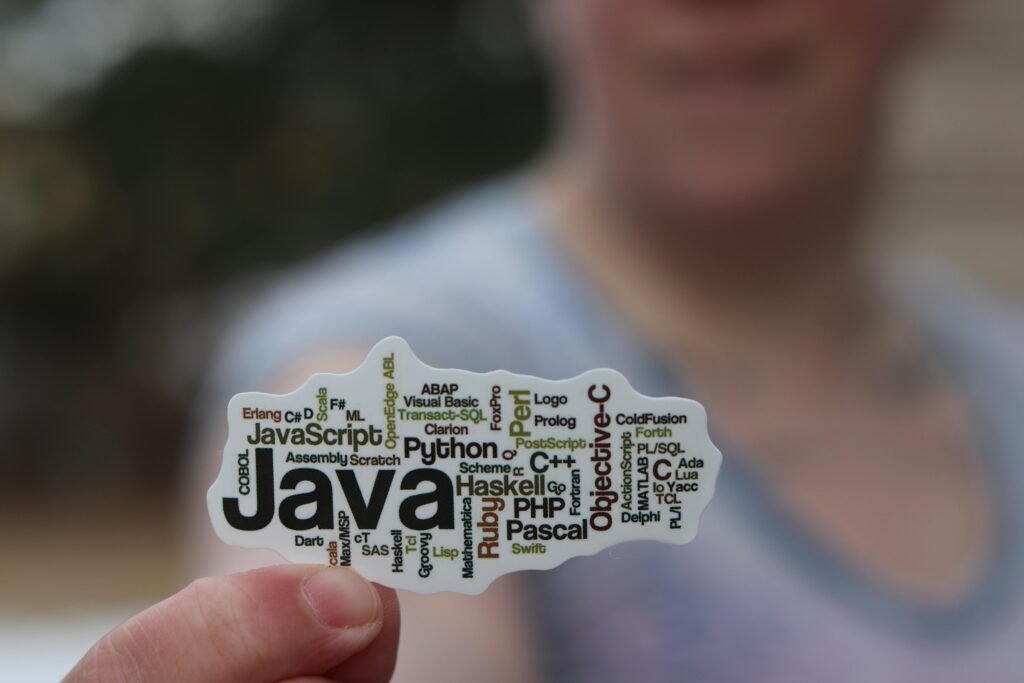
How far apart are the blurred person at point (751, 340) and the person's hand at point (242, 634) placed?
23 cm

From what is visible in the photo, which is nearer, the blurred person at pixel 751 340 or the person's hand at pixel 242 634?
the person's hand at pixel 242 634

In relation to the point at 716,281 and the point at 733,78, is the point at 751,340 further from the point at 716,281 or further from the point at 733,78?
the point at 733,78

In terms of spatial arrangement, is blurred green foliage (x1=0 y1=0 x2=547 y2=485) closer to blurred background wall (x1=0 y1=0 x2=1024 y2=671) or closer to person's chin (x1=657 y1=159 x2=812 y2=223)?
blurred background wall (x1=0 y1=0 x2=1024 y2=671)

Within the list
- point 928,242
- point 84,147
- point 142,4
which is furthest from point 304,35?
point 928,242

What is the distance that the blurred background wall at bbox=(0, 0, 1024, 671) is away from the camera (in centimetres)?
263

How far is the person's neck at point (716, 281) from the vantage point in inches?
32.6

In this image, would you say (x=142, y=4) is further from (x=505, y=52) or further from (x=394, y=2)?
(x=505, y=52)

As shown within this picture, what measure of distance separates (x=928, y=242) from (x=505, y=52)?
1.53 m

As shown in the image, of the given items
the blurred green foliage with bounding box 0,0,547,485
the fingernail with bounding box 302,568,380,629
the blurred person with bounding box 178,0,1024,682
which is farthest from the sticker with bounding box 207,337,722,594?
the blurred green foliage with bounding box 0,0,547,485

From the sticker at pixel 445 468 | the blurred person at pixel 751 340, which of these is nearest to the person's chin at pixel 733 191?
the blurred person at pixel 751 340

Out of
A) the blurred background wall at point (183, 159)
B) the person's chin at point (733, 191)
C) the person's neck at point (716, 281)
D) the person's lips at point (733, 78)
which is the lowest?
the person's neck at point (716, 281)

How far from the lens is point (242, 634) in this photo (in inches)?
15.3

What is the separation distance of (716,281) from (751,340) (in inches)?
2.3

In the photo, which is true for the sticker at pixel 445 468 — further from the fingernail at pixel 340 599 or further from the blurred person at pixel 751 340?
the blurred person at pixel 751 340
